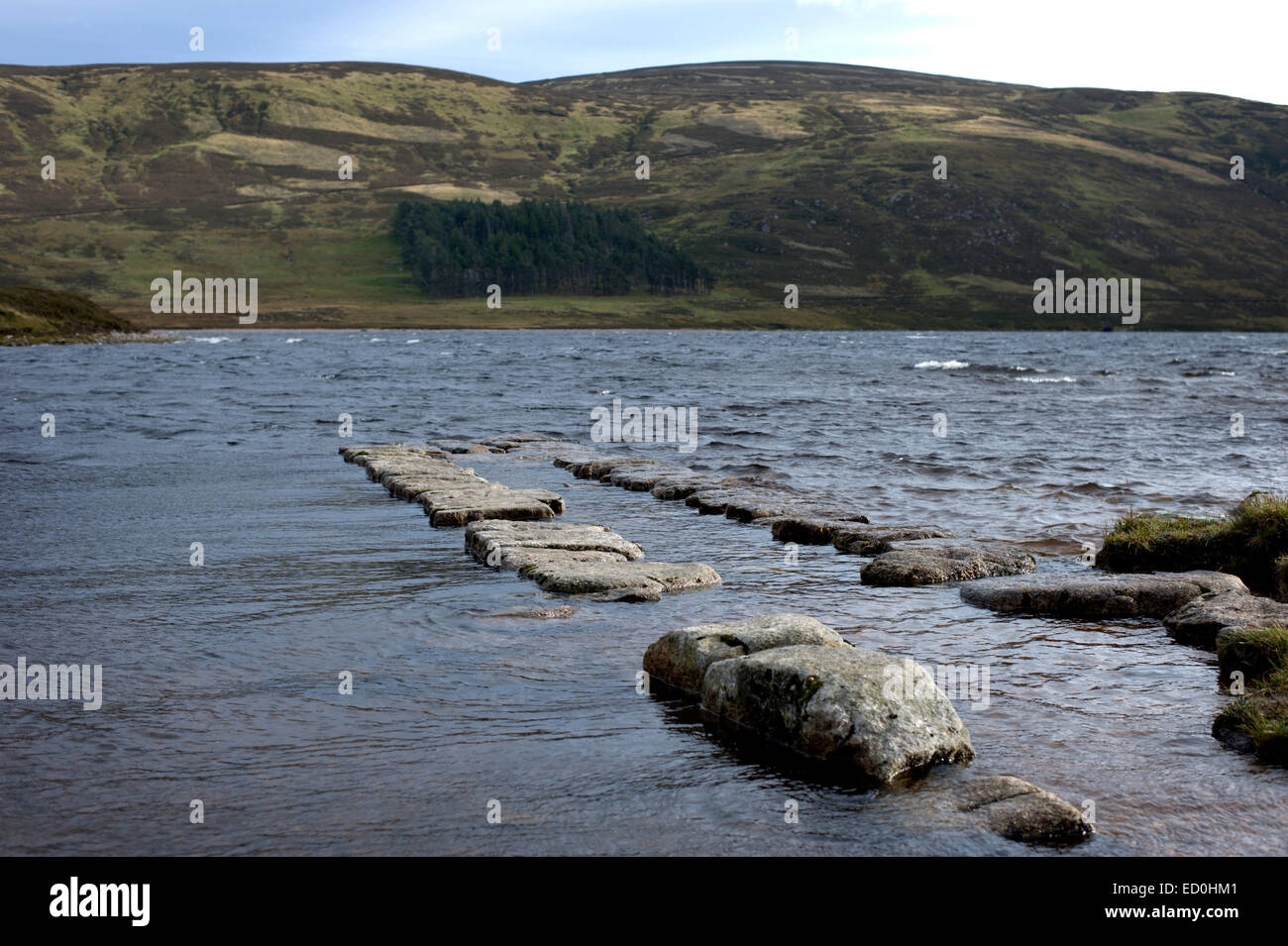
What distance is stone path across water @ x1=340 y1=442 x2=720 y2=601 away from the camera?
1059 centimetres

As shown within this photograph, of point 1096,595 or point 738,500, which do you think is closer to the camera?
point 1096,595

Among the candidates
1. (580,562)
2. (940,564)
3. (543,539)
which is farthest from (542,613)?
(940,564)

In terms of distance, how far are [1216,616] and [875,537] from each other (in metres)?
4.67

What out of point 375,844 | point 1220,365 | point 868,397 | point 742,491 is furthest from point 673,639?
point 1220,365

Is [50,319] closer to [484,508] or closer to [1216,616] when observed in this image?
[484,508]

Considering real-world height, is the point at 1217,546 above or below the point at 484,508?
below

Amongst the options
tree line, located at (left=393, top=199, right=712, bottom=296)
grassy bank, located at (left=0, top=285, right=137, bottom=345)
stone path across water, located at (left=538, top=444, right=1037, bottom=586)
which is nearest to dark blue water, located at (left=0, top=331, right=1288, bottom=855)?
stone path across water, located at (left=538, top=444, right=1037, bottom=586)

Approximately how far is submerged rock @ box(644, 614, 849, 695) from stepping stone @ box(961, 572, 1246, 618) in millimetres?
3195

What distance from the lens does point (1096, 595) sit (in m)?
10.2

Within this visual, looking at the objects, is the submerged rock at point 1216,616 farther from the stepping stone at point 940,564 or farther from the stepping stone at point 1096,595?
the stepping stone at point 940,564

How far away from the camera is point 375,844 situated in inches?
207

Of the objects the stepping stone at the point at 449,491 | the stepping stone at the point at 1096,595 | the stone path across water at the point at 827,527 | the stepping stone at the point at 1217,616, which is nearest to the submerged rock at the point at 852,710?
the stepping stone at the point at 1217,616

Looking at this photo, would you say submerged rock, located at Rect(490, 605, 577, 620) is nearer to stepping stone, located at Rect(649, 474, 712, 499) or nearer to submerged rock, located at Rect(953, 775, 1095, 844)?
submerged rock, located at Rect(953, 775, 1095, 844)
